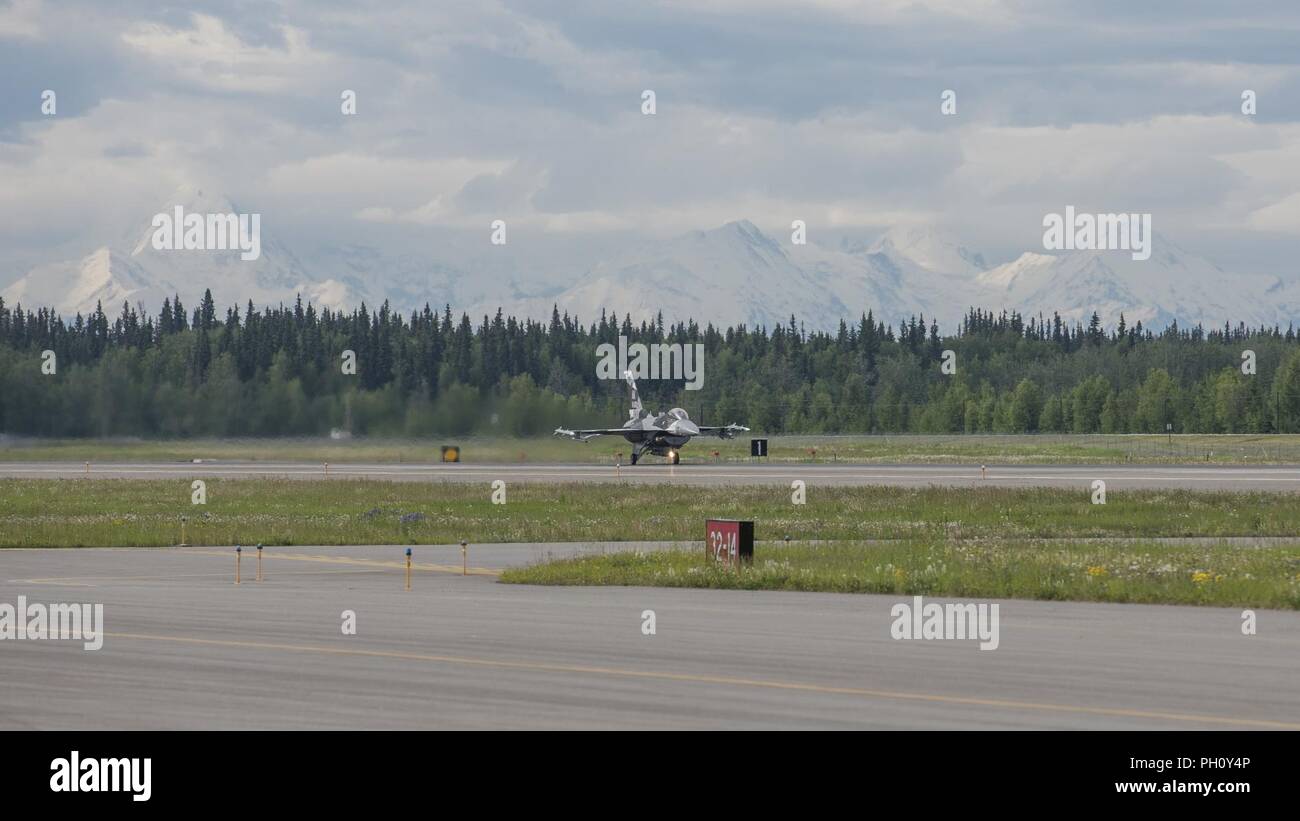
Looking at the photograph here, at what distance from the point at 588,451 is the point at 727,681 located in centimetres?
7358

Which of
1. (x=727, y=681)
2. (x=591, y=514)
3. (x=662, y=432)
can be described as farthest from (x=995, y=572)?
(x=662, y=432)

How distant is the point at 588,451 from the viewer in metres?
91.0

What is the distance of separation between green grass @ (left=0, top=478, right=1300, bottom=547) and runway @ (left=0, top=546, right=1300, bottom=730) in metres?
16.3

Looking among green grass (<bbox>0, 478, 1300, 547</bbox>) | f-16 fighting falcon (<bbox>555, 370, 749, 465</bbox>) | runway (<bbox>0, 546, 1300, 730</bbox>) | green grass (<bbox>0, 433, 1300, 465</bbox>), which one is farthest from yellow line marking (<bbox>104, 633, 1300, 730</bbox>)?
f-16 fighting falcon (<bbox>555, 370, 749, 465</bbox>)

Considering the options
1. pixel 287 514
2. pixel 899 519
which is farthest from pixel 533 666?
pixel 287 514

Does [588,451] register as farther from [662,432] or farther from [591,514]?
[591,514]

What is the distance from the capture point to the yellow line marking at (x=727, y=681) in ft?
49.3

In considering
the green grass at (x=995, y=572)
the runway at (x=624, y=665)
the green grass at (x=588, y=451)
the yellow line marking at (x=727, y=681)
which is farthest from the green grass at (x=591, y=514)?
the yellow line marking at (x=727, y=681)

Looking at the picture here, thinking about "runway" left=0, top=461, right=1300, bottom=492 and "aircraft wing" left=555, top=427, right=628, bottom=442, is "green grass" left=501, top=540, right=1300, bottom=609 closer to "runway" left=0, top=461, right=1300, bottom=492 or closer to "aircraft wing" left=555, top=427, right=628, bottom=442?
"runway" left=0, top=461, right=1300, bottom=492

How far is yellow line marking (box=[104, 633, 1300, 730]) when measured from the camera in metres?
15.0

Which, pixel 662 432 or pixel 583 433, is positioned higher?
pixel 662 432

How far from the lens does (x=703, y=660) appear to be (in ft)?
63.2

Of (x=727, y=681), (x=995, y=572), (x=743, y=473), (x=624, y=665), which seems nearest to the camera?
(x=727, y=681)
